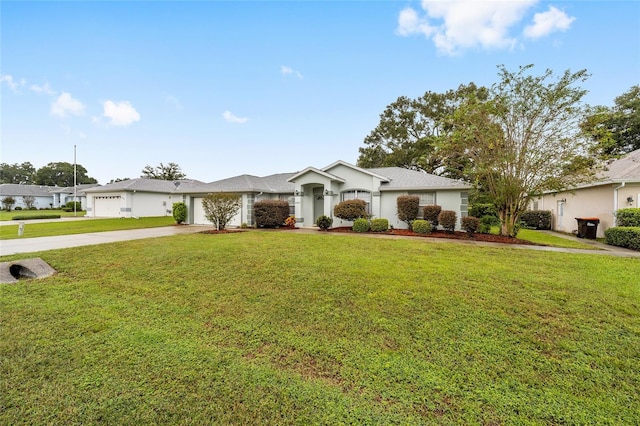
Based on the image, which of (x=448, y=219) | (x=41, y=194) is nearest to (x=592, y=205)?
(x=448, y=219)

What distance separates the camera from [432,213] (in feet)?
44.1

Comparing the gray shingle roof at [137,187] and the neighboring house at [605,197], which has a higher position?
the gray shingle roof at [137,187]

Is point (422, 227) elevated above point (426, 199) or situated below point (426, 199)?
below

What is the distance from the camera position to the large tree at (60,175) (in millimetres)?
63875

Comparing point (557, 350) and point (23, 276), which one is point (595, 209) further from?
point (23, 276)

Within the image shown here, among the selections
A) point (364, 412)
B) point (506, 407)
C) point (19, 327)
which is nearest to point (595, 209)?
point (506, 407)

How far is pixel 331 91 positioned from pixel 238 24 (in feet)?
22.4

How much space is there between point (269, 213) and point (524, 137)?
1285 cm

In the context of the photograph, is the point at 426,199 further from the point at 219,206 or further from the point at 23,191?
the point at 23,191

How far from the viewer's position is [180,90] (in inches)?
636

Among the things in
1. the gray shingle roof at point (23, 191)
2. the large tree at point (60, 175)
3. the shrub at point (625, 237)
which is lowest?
the shrub at point (625, 237)

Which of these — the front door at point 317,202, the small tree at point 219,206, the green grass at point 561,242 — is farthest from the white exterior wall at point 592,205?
the small tree at point 219,206

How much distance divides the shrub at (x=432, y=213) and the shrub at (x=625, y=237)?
6.25m

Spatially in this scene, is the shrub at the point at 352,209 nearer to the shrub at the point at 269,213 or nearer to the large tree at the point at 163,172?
the shrub at the point at 269,213
